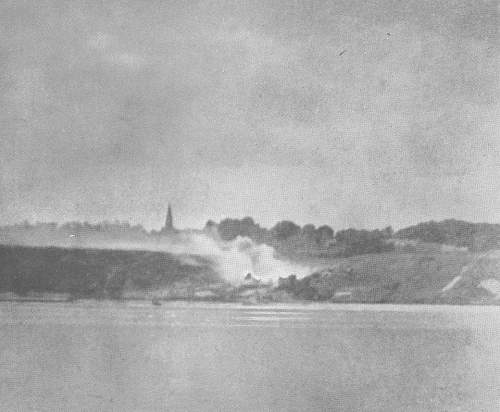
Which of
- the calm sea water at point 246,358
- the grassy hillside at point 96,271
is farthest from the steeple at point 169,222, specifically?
the calm sea water at point 246,358

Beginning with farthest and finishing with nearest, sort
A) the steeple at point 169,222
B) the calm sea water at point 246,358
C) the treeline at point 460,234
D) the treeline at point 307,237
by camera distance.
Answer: the treeline at point 460,234, the treeline at point 307,237, the steeple at point 169,222, the calm sea water at point 246,358

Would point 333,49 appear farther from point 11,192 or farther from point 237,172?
point 11,192

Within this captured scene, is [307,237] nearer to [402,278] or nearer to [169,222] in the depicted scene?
[402,278]

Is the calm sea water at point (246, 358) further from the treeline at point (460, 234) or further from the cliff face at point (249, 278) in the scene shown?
the treeline at point (460, 234)

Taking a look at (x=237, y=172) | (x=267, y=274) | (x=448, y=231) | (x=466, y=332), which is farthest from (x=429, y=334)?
(x=237, y=172)

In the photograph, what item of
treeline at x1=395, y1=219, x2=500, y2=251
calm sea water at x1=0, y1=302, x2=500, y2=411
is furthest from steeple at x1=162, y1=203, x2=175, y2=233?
treeline at x1=395, y1=219, x2=500, y2=251

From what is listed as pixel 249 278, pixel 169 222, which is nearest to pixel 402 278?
pixel 249 278
